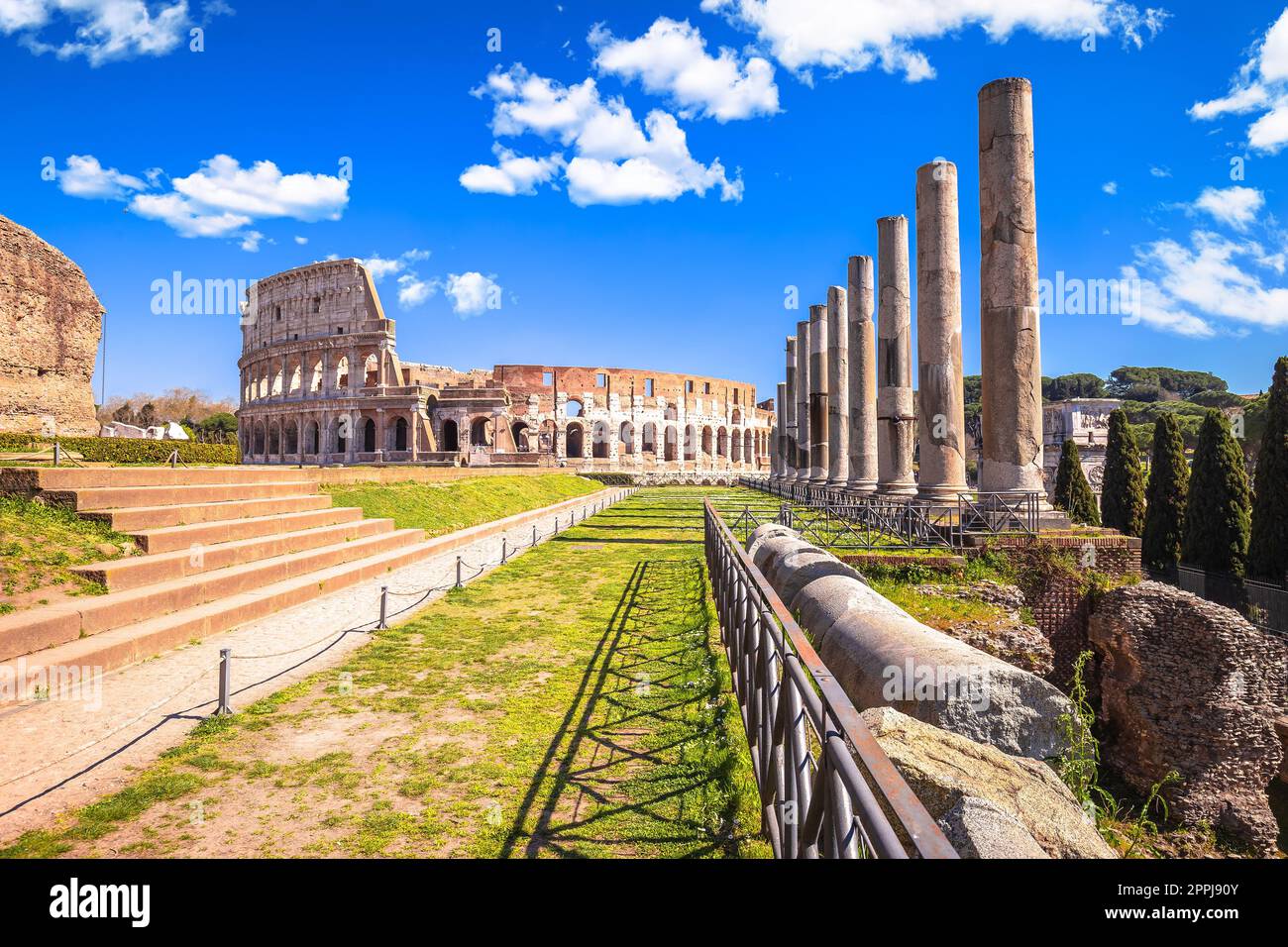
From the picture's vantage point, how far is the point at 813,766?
3.29 m

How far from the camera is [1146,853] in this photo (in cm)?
511

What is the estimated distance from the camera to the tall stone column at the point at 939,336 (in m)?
13.4

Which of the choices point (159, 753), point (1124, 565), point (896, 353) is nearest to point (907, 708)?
point (159, 753)

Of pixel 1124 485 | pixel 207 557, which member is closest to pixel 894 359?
pixel 1124 485

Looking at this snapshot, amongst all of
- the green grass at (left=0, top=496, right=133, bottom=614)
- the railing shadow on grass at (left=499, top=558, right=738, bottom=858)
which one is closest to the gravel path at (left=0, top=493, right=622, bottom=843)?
the green grass at (left=0, top=496, right=133, bottom=614)

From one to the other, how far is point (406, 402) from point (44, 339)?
96.7ft

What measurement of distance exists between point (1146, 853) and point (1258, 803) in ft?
6.07

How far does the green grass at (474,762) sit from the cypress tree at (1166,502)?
16881 mm

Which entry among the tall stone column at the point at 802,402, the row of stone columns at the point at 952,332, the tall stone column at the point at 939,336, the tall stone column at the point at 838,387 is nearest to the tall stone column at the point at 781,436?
the tall stone column at the point at 802,402

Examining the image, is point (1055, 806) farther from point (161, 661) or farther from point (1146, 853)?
point (161, 661)

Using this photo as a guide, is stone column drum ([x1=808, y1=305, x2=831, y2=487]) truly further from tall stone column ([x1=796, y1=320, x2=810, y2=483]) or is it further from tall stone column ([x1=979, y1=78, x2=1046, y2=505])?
tall stone column ([x1=979, y1=78, x2=1046, y2=505])

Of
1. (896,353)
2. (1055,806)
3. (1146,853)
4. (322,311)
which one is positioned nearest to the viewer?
(1055,806)

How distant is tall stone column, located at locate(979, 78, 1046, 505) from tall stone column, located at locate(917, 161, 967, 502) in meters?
1.63

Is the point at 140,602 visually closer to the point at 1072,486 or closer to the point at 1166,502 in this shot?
the point at 1166,502
